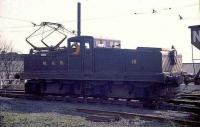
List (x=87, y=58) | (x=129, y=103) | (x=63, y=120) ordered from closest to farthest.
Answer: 1. (x=63, y=120)
2. (x=129, y=103)
3. (x=87, y=58)

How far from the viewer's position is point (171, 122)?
1219 centimetres

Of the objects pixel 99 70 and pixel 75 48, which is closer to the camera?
pixel 99 70

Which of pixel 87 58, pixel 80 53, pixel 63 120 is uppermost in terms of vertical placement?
pixel 80 53

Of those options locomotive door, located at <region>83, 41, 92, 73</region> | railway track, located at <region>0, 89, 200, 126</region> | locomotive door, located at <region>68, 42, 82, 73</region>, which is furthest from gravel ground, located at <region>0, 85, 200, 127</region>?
locomotive door, located at <region>68, 42, 82, 73</region>

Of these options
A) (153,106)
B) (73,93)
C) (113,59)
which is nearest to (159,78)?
(153,106)

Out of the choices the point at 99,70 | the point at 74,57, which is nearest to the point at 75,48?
the point at 74,57

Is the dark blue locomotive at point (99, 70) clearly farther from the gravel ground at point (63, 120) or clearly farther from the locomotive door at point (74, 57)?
the gravel ground at point (63, 120)

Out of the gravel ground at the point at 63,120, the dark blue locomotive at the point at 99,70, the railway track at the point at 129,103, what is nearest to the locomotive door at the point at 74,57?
the dark blue locomotive at the point at 99,70

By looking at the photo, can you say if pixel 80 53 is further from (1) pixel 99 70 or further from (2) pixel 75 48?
(1) pixel 99 70

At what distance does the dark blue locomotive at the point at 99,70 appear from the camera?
17.7 metres

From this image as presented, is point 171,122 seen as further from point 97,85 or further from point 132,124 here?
point 97,85

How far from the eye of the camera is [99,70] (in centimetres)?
1950

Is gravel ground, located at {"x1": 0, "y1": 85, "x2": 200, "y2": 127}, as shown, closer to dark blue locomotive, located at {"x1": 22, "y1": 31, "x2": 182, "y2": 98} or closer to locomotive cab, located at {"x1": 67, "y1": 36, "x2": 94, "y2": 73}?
dark blue locomotive, located at {"x1": 22, "y1": 31, "x2": 182, "y2": 98}

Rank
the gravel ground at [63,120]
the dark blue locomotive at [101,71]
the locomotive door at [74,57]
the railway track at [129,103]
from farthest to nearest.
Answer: the locomotive door at [74,57]
the dark blue locomotive at [101,71]
the railway track at [129,103]
the gravel ground at [63,120]
